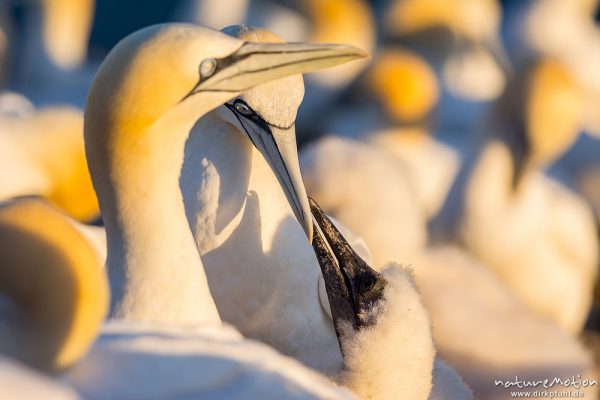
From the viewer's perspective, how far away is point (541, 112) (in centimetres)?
647

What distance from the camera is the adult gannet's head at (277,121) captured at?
3.26m

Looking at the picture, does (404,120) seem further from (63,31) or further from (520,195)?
(63,31)

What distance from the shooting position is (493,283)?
16.5ft

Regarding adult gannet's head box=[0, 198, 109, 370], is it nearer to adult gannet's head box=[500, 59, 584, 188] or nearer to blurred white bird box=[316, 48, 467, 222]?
adult gannet's head box=[500, 59, 584, 188]

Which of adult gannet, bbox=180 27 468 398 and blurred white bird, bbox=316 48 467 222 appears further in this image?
blurred white bird, bbox=316 48 467 222

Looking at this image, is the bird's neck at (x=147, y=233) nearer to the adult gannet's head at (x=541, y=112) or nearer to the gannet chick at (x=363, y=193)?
the gannet chick at (x=363, y=193)

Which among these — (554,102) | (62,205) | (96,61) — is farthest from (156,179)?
(96,61)

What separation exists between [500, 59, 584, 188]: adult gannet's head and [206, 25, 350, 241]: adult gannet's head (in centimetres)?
330

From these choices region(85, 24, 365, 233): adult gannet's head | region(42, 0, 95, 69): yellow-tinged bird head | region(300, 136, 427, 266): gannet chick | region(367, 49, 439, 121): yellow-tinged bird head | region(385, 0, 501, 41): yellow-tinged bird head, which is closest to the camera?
region(85, 24, 365, 233): adult gannet's head

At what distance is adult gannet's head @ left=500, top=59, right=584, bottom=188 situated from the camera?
21.1 ft

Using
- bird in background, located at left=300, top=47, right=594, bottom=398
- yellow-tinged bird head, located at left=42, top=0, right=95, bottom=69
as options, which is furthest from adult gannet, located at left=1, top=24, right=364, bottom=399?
yellow-tinged bird head, located at left=42, top=0, right=95, bottom=69

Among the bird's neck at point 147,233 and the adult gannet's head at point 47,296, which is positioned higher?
the adult gannet's head at point 47,296

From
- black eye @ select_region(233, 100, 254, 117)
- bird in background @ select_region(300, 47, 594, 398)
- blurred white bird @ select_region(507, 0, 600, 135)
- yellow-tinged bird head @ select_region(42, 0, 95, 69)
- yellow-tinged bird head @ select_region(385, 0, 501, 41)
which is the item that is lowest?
→ blurred white bird @ select_region(507, 0, 600, 135)

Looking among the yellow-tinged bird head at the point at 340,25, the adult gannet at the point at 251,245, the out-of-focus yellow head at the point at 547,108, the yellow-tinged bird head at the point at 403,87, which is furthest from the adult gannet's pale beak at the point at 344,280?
the yellow-tinged bird head at the point at 340,25
